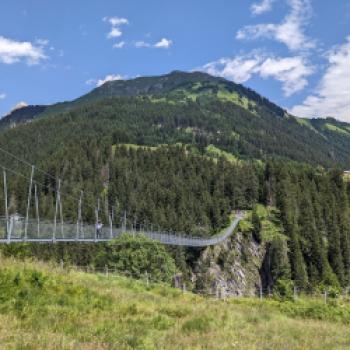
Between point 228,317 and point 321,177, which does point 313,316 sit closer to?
point 228,317

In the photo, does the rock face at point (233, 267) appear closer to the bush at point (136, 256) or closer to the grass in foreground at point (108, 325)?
the bush at point (136, 256)

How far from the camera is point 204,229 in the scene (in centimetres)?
11662

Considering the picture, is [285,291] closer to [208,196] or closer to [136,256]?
[136,256]

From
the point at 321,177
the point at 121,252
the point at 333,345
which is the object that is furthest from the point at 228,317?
the point at 321,177

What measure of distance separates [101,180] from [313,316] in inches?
5040

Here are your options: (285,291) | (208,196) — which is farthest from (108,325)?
(208,196)

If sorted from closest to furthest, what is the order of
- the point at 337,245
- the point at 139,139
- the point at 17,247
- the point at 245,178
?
the point at 17,247 → the point at 337,245 → the point at 245,178 → the point at 139,139

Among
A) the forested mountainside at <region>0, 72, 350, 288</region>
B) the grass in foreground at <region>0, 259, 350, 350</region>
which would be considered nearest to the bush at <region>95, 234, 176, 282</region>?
the forested mountainside at <region>0, 72, 350, 288</region>

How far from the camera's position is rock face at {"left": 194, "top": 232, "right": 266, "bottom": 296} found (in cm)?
9675

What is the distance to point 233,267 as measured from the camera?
10219 cm

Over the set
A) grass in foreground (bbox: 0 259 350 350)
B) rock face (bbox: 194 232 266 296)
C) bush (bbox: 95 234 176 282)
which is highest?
grass in foreground (bbox: 0 259 350 350)

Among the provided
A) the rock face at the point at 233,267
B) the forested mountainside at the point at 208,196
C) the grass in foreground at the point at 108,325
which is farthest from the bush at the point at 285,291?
the forested mountainside at the point at 208,196

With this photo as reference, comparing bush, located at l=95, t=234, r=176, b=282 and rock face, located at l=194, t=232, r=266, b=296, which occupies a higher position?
bush, located at l=95, t=234, r=176, b=282

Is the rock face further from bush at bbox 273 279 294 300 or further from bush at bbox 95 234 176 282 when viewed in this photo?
bush at bbox 273 279 294 300
